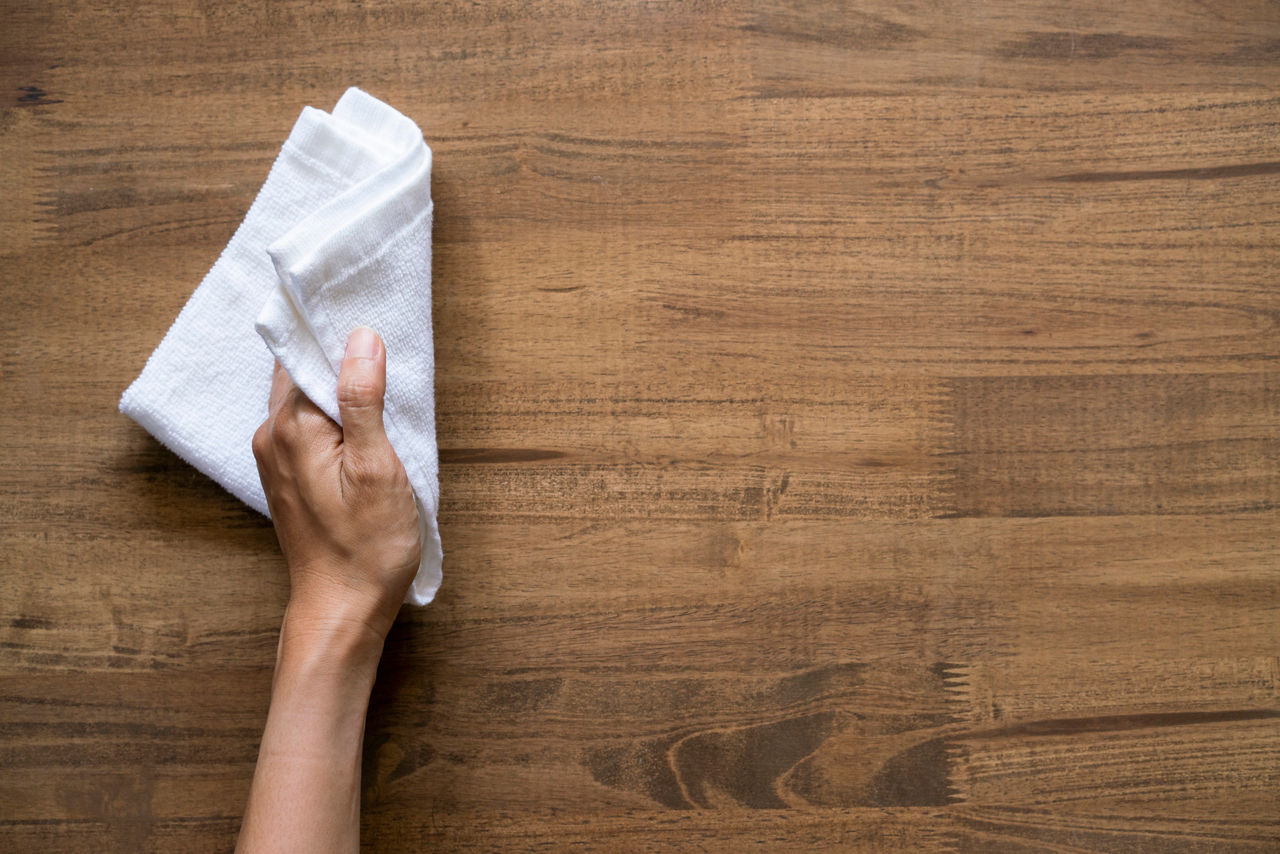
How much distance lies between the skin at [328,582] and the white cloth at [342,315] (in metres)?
0.02

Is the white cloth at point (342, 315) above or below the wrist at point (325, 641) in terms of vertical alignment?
above

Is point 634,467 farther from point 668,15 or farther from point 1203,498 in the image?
→ point 1203,498

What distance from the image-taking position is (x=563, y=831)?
62 centimetres

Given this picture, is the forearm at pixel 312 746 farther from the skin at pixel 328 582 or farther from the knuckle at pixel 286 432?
the knuckle at pixel 286 432

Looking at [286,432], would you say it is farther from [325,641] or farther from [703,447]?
[703,447]

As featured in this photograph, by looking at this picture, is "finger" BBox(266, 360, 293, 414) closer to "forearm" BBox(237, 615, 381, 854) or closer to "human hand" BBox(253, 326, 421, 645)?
"human hand" BBox(253, 326, 421, 645)

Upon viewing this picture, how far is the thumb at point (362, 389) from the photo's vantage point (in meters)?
0.53

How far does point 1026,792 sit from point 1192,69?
0.63 metres

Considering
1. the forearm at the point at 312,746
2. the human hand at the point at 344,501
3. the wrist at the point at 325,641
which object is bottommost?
the forearm at the point at 312,746

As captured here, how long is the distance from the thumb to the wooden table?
0.31 feet

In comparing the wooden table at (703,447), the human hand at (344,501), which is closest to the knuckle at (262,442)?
the human hand at (344,501)

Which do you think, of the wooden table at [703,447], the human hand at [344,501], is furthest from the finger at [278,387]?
the wooden table at [703,447]

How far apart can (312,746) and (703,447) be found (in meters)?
0.37

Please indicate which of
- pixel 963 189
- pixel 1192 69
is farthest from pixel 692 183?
pixel 1192 69
